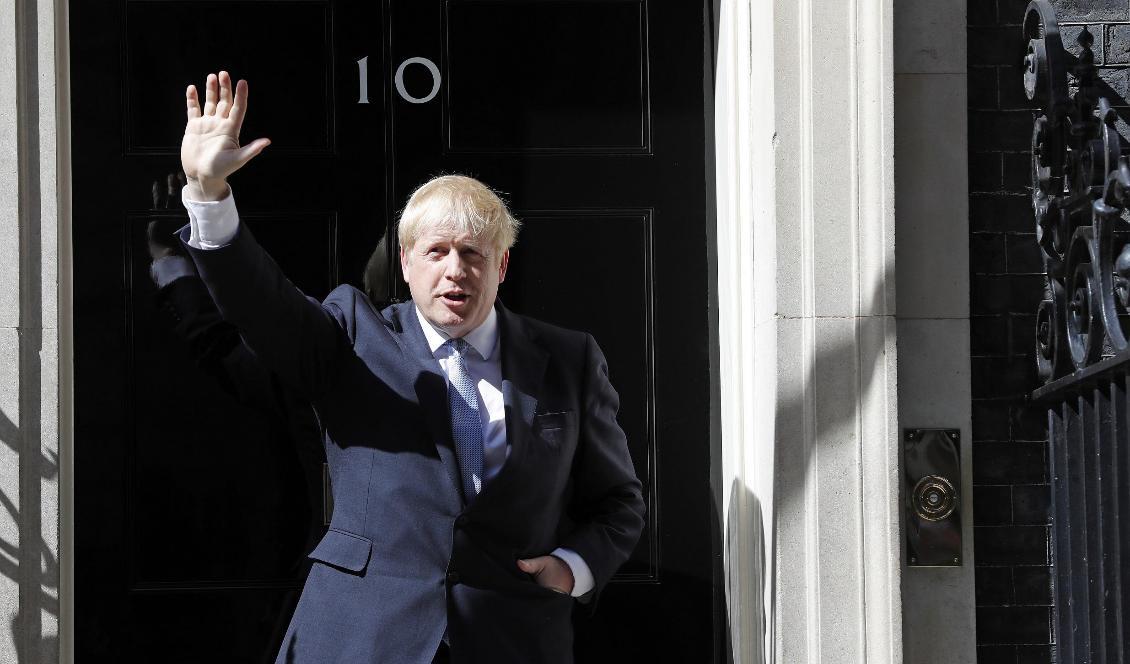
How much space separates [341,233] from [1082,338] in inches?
92.9

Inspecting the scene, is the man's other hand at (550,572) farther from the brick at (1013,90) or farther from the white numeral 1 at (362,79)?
the brick at (1013,90)

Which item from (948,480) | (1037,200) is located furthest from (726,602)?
(1037,200)

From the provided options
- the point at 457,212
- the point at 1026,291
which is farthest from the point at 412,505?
the point at 1026,291

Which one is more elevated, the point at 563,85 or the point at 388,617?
the point at 563,85

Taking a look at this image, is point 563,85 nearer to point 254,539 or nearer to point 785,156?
point 785,156

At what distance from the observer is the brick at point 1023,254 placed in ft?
14.3

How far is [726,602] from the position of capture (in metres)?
4.70

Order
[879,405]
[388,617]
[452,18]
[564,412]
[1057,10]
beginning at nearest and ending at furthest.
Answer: [388,617] → [564,412] → [879,405] → [1057,10] → [452,18]

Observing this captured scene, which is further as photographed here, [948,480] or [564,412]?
[948,480]

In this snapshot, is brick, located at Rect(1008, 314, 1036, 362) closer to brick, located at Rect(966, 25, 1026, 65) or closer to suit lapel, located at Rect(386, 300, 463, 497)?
brick, located at Rect(966, 25, 1026, 65)

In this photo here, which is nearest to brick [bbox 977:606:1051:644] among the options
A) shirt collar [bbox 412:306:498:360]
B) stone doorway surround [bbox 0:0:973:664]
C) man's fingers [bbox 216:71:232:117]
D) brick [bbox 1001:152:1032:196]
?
stone doorway surround [bbox 0:0:973:664]

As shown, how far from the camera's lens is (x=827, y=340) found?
4.18 meters

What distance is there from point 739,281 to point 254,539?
5.88 feet

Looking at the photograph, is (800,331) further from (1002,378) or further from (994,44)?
(994,44)
